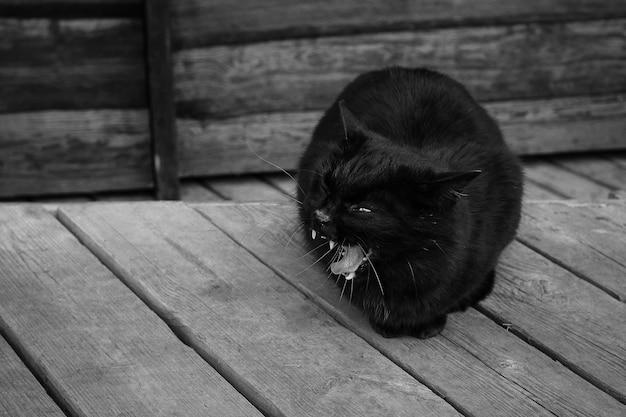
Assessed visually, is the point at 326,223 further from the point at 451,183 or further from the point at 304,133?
the point at 304,133

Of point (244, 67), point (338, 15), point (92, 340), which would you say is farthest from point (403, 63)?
point (92, 340)

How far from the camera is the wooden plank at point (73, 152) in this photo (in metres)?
3.85

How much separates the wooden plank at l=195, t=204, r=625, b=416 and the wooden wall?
1.54 metres

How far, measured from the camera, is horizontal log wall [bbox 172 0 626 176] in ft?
12.8

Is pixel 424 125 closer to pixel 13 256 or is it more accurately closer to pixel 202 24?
pixel 13 256

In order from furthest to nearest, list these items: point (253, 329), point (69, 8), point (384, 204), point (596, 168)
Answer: point (596, 168) → point (69, 8) → point (253, 329) → point (384, 204)

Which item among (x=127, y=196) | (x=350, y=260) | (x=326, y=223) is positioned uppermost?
(x=326, y=223)

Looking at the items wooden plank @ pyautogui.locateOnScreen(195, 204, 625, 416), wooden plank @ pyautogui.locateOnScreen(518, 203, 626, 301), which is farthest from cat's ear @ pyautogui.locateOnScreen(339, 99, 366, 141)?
wooden plank @ pyautogui.locateOnScreen(518, 203, 626, 301)

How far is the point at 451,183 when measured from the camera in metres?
1.94

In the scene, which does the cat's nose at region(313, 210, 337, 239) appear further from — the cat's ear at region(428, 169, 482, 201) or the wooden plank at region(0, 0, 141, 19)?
the wooden plank at region(0, 0, 141, 19)

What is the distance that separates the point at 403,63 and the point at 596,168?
110 cm

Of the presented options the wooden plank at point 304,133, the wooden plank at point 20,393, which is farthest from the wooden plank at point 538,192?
the wooden plank at point 20,393

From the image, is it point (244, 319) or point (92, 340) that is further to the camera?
point (244, 319)

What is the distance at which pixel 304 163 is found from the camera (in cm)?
257
